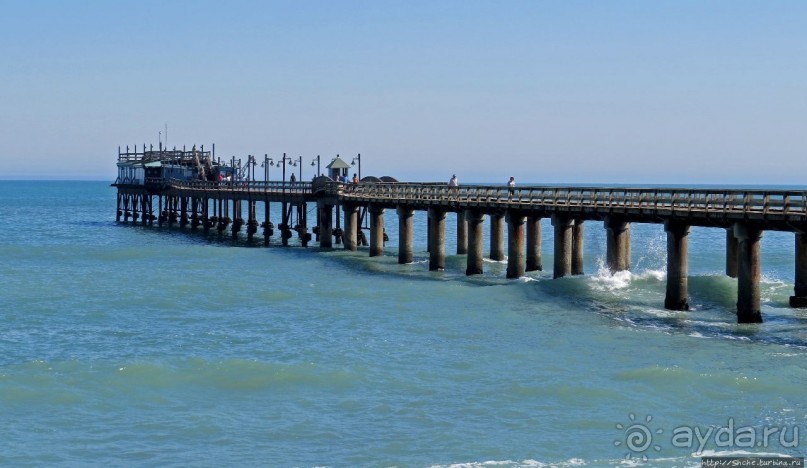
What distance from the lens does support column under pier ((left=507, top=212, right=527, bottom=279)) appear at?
41.7 metres

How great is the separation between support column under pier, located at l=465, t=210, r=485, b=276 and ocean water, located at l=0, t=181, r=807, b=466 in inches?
43.9

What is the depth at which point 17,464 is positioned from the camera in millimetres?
18266

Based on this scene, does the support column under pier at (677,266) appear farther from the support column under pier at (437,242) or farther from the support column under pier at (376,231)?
the support column under pier at (376,231)

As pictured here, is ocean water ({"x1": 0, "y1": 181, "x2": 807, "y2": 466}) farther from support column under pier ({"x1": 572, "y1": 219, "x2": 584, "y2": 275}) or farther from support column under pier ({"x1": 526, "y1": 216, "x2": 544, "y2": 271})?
support column under pier ({"x1": 572, "y1": 219, "x2": 584, "y2": 275})

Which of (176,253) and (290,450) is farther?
(176,253)

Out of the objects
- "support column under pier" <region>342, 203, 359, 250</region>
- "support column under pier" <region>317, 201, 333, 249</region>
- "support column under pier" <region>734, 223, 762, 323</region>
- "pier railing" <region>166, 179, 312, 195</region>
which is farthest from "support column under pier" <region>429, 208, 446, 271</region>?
"support column under pier" <region>734, 223, 762, 323</region>

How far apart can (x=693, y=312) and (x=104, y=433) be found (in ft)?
62.7

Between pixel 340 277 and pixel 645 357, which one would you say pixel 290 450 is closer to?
pixel 645 357

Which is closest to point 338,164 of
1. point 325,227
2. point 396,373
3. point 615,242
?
point 325,227

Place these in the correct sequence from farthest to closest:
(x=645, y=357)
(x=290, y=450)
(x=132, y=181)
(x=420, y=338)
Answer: (x=132, y=181), (x=420, y=338), (x=645, y=357), (x=290, y=450)

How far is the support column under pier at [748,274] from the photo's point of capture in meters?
29.5

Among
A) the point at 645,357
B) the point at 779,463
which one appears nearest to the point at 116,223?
the point at 645,357

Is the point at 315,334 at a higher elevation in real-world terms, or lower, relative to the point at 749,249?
lower

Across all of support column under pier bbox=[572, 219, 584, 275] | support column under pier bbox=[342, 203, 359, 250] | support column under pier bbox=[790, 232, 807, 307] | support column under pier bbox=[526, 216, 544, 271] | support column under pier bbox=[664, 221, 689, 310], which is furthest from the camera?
support column under pier bbox=[342, 203, 359, 250]
